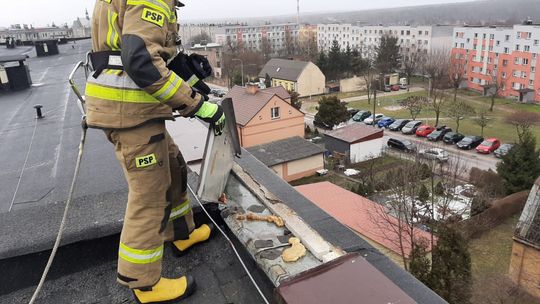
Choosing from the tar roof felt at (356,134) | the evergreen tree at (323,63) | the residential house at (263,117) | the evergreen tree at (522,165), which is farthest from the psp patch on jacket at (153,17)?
the evergreen tree at (323,63)

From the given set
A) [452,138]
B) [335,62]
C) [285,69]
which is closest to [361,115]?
[452,138]

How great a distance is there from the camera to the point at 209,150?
108 inches

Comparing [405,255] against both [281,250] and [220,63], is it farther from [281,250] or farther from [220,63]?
[220,63]

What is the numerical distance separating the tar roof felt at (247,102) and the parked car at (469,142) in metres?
12.3

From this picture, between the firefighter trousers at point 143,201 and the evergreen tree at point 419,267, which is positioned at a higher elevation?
the firefighter trousers at point 143,201

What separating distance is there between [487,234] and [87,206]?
16.0m

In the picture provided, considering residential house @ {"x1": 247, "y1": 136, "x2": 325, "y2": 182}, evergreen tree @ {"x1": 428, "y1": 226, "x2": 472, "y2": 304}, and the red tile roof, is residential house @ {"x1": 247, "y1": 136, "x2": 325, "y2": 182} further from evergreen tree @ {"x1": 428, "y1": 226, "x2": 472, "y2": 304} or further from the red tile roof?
evergreen tree @ {"x1": 428, "y1": 226, "x2": 472, "y2": 304}

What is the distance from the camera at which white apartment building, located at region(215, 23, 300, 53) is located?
3145 inches

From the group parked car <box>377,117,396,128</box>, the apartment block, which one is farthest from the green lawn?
the apartment block

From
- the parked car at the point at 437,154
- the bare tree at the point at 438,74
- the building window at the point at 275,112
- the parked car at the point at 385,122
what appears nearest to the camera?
the parked car at the point at 437,154

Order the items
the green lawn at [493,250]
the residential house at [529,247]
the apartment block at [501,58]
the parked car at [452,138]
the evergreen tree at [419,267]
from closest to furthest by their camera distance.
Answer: the evergreen tree at [419,267], the residential house at [529,247], the green lawn at [493,250], the parked car at [452,138], the apartment block at [501,58]

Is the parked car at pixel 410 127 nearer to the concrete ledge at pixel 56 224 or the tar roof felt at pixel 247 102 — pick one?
the tar roof felt at pixel 247 102

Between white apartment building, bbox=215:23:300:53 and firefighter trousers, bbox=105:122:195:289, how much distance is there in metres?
75.2

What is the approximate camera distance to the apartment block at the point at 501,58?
124ft
